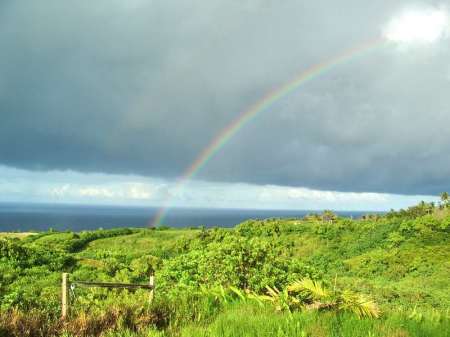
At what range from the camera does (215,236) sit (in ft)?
117

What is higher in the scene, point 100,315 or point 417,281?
point 100,315

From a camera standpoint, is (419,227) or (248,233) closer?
(419,227)

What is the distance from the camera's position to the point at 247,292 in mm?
9078

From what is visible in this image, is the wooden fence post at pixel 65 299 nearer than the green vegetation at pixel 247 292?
No

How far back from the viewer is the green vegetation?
608 cm

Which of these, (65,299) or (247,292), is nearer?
(65,299)

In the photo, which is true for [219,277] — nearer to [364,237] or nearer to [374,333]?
[374,333]

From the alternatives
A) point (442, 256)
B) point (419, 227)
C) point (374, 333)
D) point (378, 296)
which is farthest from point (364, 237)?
point (374, 333)

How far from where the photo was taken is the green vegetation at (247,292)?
20.0 ft

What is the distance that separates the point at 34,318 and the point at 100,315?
0.93 meters

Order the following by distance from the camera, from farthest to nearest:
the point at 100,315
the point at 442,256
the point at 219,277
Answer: the point at 442,256 → the point at 219,277 → the point at 100,315

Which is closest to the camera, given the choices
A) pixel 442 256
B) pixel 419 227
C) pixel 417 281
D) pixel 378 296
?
pixel 378 296

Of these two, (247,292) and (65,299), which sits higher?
(65,299)

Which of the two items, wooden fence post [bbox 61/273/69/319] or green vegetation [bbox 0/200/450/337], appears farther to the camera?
wooden fence post [bbox 61/273/69/319]
